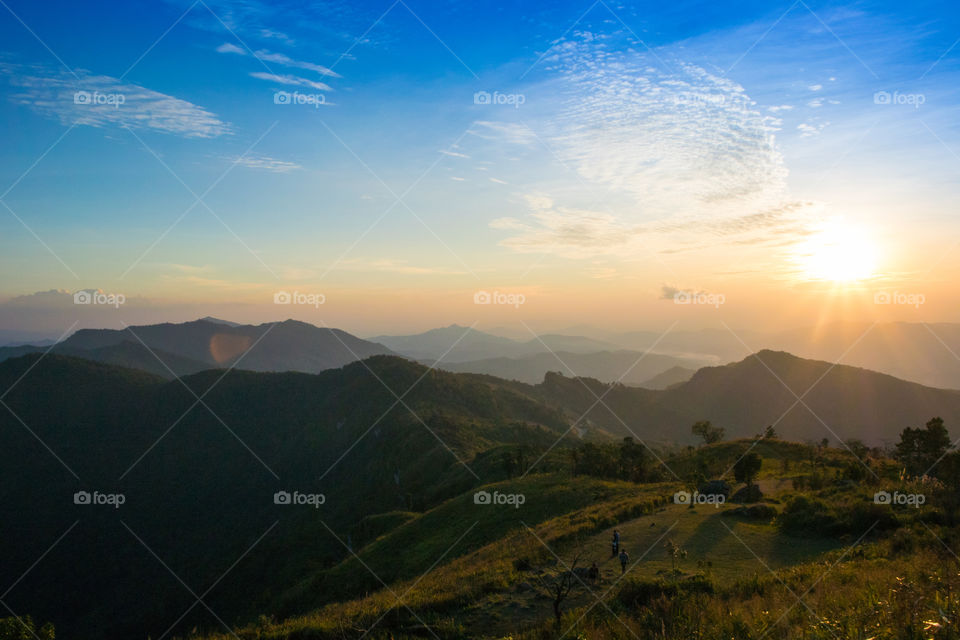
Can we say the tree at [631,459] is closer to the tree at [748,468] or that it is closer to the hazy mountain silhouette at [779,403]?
the tree at [748,468]

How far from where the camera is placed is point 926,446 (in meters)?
31.0

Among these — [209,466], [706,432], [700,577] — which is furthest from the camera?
[209,466]

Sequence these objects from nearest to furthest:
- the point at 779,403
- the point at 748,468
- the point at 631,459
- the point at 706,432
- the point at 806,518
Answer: the point at 806,518 → the point at 748,468 → the point at 631,459 → the point at 706,432 → the point at 779,403

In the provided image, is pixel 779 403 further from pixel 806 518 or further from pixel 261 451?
pixel 806 518

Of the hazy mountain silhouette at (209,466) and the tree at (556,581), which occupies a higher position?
the tree at (556,581)

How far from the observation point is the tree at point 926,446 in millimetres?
30000

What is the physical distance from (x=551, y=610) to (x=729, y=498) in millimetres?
18849

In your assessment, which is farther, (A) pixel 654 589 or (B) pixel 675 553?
(B) pixel 675 553

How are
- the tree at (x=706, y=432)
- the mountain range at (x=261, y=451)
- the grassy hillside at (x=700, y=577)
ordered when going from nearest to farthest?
the grassy hillside at (x=700, y=577)
the tree at (x=706, y=432)
the mountain range at (x=261, y=451)

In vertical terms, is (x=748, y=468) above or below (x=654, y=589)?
below

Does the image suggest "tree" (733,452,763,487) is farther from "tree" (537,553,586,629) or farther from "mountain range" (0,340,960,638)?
"tree" (537,553,586,629)

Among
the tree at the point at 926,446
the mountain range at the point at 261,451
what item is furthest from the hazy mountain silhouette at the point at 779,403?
the tree at the point at 926,446

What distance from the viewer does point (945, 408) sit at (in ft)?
494

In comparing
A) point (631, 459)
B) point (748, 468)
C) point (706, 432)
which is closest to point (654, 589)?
point (748, 468)
